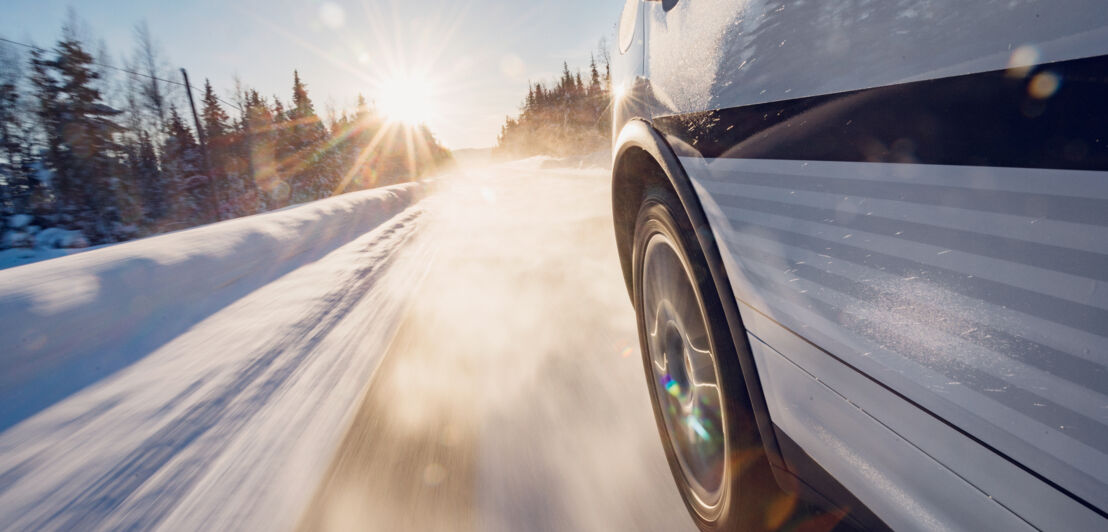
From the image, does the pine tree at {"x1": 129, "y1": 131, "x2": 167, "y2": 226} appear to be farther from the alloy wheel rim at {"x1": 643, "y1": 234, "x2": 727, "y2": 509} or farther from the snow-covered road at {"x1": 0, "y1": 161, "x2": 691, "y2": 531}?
the alloy wheel rim at {"x1": 643, "y1": 234, "x2": 727, "y2": 509}

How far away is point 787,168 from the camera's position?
956mm

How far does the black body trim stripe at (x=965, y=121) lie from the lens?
0.50 m

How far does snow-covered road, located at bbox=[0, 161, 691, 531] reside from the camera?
1.71m

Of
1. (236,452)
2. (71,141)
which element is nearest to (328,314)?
(236,452)

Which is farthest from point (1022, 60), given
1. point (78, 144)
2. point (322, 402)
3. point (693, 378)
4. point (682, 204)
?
point (78, 144)

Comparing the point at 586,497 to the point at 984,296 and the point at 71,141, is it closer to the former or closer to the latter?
the point at 984,296

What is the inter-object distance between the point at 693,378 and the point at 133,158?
114 ft

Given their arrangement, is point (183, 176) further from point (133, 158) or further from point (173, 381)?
point (173, 381)

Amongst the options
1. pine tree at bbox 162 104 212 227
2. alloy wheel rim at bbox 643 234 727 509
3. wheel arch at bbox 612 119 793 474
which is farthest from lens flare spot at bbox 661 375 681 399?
pine tree at bbox 162 104 212 227

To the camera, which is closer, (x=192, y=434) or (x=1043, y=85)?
(x=1043, y=85)

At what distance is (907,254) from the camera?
70cm

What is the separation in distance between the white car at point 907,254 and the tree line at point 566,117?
4224cm

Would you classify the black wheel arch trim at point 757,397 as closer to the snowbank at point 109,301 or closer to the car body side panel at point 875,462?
the car body side panel at point 875,462

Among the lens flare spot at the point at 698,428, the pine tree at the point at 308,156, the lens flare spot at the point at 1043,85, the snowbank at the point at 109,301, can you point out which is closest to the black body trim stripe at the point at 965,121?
the lens flare spot at the point at 1043,85
